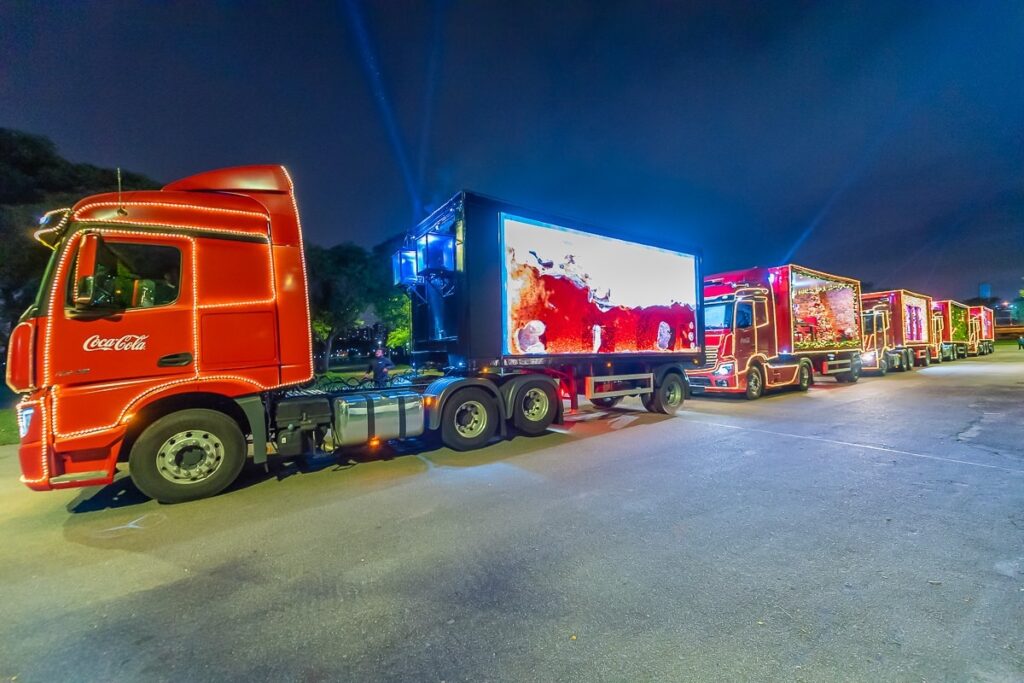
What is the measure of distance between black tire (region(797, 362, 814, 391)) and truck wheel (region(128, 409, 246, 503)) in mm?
16269

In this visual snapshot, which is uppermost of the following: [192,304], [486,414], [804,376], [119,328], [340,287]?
[340,287]

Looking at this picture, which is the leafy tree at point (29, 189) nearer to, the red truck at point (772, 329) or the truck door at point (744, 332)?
the red truck at point (772, 329)

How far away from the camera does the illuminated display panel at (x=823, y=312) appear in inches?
585

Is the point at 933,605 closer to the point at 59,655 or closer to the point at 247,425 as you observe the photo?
the point at 59,655

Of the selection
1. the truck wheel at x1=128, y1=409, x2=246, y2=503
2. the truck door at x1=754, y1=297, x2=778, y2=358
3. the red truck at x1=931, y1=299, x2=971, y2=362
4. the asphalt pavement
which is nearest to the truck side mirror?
the truck wheel at x1=128, y1=409, x2=246, y2=503

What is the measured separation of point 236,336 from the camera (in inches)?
206

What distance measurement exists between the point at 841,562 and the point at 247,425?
6.21 meters

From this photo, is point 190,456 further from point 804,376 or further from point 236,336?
point 804,376

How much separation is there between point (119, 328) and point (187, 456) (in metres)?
1.54

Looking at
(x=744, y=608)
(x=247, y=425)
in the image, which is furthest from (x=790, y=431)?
(x=247, y=425)

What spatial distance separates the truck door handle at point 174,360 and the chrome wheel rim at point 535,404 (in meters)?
4.70

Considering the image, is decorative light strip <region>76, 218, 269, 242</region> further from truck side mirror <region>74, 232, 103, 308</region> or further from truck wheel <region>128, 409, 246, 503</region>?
truck wheel <region>128, 409, 246, 503</region>

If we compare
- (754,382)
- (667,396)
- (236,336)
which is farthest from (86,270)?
(754,382)

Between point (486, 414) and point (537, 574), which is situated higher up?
point (486, 414)
